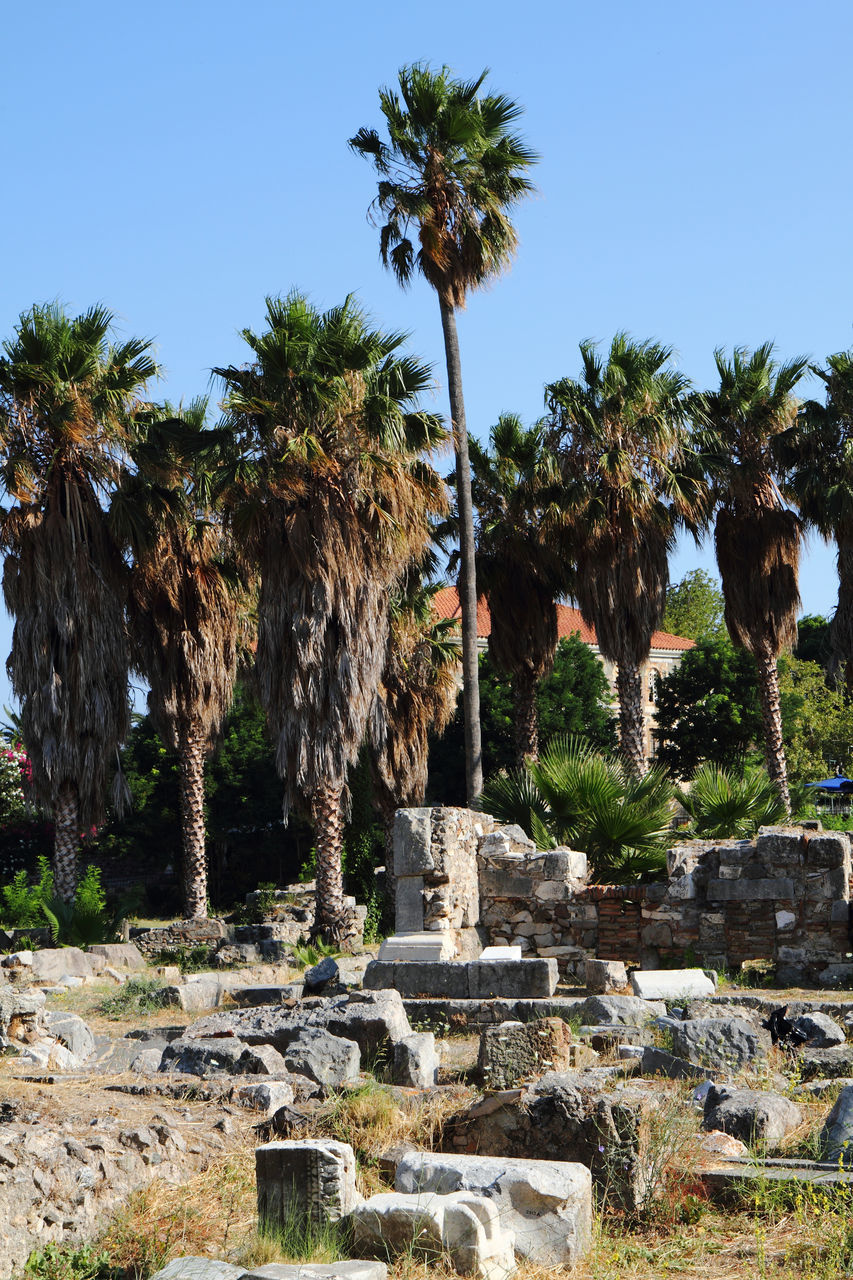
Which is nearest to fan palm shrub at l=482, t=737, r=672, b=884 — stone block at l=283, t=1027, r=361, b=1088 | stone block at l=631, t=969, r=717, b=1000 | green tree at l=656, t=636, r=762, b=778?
stone block at l=631, t=969, r=717, b=1000

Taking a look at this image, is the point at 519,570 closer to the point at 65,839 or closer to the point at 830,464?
the point at 830,464

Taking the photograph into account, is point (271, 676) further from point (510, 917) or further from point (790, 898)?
point (790, 898)

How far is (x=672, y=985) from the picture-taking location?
11.1m

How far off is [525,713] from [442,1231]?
20.1m

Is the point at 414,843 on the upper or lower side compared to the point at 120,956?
upper

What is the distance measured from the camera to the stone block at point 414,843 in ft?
42.6

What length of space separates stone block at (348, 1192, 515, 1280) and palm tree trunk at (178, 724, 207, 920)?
17615 millimetres

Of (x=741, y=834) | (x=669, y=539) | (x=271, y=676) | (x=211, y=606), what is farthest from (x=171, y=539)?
(x=741, y=834)

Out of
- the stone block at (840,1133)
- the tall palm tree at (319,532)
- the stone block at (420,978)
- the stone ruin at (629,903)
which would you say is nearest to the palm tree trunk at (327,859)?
the tall palm tree at (319,532)

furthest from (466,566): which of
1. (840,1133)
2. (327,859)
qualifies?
(840,1133)

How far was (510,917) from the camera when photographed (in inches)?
557

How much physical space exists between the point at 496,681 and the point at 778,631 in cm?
1122

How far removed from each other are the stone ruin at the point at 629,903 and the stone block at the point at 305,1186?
766 centimetres

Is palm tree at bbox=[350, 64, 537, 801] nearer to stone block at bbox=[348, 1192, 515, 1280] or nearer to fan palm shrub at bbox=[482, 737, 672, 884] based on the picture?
fan palm shrub at bbox=[482, 737, 672, 884]
